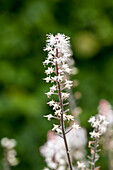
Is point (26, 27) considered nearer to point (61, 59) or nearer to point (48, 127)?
point (48, 127)

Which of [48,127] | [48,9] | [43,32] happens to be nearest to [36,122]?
[48,127]

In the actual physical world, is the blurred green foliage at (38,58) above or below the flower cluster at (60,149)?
above

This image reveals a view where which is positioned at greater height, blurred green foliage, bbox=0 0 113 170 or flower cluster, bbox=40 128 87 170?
blurred green foliage, bbox=0 0 113 170

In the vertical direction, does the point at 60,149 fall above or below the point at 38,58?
below

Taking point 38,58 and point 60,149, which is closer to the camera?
point 60,149

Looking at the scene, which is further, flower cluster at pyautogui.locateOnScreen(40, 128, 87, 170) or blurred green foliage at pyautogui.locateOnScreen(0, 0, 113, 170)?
blurred green foliage at pyautogui.locateOnScreen(0, 0, 113, 170)
